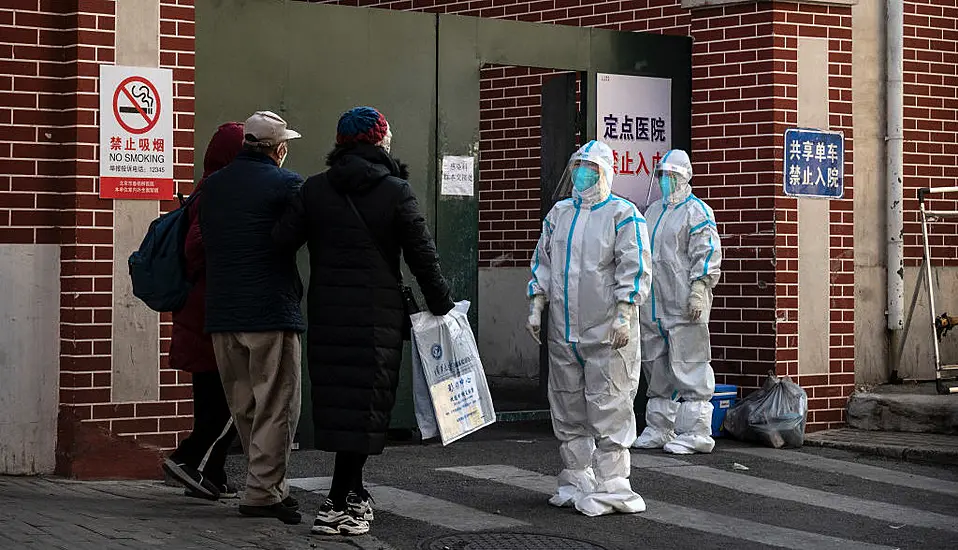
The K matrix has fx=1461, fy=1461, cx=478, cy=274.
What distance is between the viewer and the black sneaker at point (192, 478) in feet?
24.0

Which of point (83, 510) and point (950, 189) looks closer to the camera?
point (83, 510)

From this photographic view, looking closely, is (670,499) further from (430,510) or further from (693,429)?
(693,429)

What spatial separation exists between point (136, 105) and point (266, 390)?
2.35m

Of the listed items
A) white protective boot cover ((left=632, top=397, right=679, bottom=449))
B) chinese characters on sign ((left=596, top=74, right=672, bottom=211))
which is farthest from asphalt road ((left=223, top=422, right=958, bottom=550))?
chinese characters on sign ((left=596, top=74, right=672, bottom=211))

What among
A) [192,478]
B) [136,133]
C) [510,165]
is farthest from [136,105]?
[510,165]

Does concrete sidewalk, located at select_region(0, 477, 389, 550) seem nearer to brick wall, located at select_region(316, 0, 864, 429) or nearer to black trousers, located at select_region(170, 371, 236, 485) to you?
black trousers, located at select_region(170, 371, 236, 485)

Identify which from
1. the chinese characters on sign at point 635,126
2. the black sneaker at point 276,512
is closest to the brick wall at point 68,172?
the black sneaker at point 276,512

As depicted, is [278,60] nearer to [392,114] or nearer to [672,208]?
[392,114]

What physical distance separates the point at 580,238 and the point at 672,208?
2.65 metres

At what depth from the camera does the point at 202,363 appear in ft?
24.0

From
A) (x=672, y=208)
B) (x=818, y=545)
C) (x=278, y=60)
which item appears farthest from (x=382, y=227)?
(x=672, y=208)

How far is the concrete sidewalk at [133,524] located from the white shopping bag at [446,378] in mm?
681

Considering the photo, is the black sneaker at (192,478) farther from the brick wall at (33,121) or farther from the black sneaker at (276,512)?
the brick wall at (33,121)

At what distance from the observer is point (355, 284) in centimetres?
657
